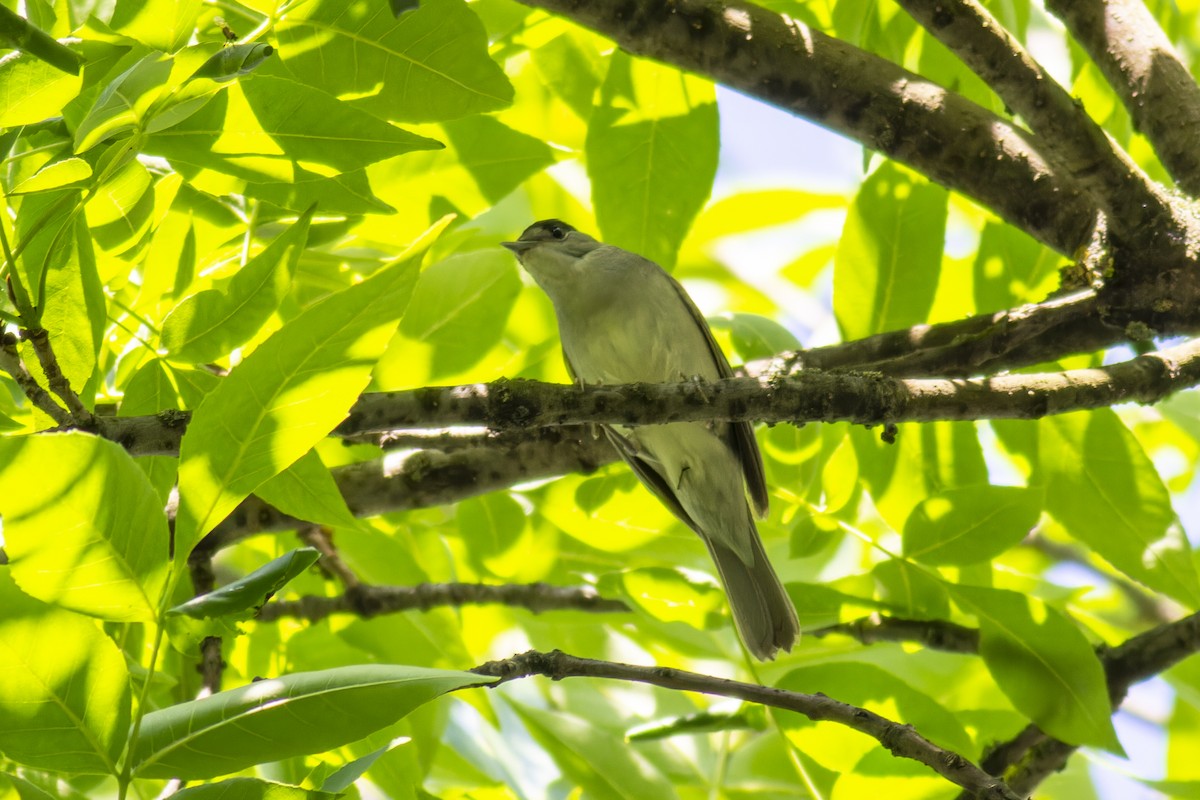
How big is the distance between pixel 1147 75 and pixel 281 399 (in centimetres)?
231

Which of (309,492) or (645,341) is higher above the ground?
(645,341)

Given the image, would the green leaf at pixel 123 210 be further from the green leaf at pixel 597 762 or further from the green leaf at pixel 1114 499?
the green leaf at pixel 1114 499

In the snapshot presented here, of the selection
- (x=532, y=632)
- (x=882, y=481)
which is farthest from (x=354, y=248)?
(x=882, y=481)

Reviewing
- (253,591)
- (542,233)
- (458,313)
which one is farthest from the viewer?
(542,233)

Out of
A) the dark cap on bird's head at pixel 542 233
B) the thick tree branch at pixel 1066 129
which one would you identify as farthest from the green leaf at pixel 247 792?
the dark cap on bird's head at pixel 542 233

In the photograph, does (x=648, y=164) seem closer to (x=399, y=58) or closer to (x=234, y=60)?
(x=399, y=58)

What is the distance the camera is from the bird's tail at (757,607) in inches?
113

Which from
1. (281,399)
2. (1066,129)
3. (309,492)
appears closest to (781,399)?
(309,492)

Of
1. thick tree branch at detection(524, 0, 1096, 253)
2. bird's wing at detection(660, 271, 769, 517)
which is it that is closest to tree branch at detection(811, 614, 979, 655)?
bird's wing at detection(660, 271, 769, 517)

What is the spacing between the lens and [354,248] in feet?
10.5

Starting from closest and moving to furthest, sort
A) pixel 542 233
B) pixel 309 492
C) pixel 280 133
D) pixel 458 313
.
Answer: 1. pixel 280 133
2. pixel 309 492
3. pixel 458 313
4. pixel 542 233

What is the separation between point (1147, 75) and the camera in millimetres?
2691

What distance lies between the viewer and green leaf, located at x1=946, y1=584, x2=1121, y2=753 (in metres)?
2.49

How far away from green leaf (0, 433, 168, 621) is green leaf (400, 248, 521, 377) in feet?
5.02
